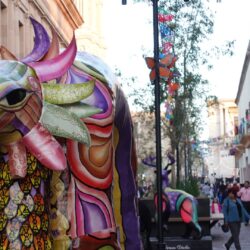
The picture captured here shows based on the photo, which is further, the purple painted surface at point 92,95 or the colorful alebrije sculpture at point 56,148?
the purple painted surface at point 92,95

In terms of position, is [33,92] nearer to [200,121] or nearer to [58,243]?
[58,243]

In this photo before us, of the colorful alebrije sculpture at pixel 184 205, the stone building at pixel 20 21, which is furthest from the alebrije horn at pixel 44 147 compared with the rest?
the stone building at pixel 20 21

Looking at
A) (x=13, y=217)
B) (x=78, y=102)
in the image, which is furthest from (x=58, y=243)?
(x=78, y=102)

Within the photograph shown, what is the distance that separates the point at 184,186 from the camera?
21.2 metres

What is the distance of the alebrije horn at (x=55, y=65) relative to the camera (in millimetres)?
4809

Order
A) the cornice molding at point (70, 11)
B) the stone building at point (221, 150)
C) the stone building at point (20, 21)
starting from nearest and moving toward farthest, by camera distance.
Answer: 1. the stone building at point (20, 21)
2. the cornice molding at point (70, 11)
3. the stone building at point (221, 150)

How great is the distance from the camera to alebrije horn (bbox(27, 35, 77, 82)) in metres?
4.81

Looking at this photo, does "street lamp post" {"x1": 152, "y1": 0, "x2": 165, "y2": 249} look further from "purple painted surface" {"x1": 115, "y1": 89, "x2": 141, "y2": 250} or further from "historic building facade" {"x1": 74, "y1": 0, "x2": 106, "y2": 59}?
"historic building facade" {"x1": 74, "y1": 0, "x2": 106, "y2": 59}

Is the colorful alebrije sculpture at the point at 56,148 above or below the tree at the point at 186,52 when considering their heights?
below

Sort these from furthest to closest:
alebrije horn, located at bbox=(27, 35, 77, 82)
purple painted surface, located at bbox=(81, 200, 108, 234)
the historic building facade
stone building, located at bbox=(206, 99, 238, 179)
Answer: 1. stone building, located at bbox=(206, 99, 238, 179)
2. the historic building facade
3. purple painted surface, located at bbox=(81, 200, 108, 234)
4. alebrije horn, located at bbox=(27, 35, 77, 82)

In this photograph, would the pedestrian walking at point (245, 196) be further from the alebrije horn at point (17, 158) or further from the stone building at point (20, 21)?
the alebrije horn at point (17, 158)

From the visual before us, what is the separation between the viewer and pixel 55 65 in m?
4.82

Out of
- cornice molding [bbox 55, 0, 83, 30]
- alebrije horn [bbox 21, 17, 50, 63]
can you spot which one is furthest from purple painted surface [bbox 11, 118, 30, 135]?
cornice molding [bbox 55, 0, 83, 30]

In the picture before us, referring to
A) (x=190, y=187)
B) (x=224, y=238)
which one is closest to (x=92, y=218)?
(x=190, y=187)
